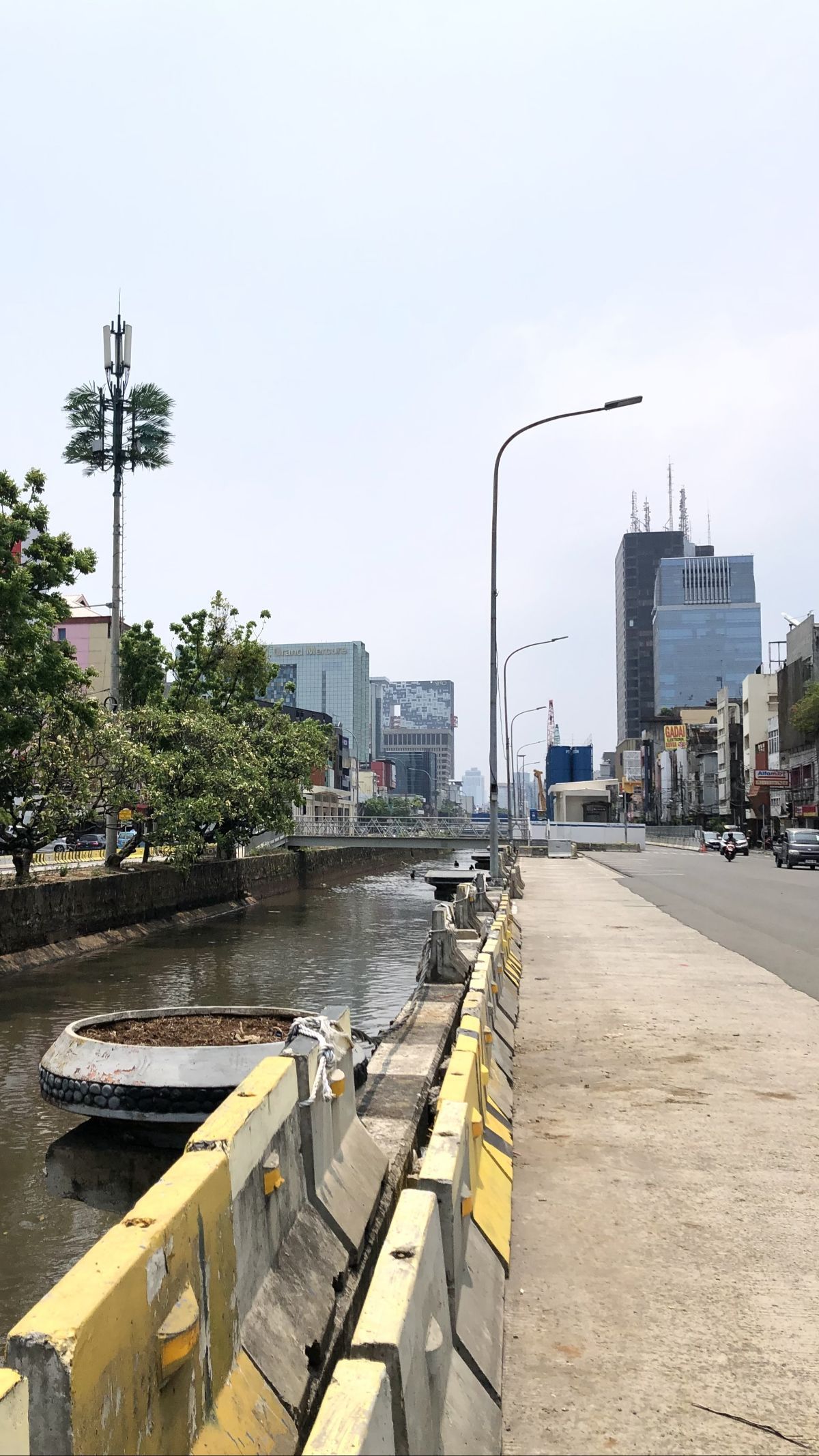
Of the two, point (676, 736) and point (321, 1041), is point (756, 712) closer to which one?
point (676, 736)

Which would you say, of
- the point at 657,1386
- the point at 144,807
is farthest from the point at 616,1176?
the point at 144,807

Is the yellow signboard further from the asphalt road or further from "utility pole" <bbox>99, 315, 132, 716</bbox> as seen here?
"utility pole" <bbox>99, 315, 132, 716</bbox>

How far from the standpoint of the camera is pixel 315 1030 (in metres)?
5.01

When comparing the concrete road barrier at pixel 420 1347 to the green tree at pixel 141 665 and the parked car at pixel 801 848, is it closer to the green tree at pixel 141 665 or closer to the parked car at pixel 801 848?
the green tree at pixel 141 665

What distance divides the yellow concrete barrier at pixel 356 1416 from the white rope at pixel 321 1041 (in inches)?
73.9

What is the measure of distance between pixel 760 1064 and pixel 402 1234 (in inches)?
244

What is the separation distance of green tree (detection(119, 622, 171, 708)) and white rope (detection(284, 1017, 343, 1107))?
3730cm

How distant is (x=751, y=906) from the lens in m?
25.2

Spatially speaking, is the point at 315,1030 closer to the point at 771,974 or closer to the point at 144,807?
the point at 771,974

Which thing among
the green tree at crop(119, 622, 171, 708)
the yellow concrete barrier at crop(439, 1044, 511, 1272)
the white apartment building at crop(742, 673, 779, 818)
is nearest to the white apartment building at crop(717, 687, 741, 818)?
the white apartment building at crop(742, 673, 779, 818)

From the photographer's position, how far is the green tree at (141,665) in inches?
1657

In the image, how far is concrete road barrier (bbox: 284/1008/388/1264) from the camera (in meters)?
4.48

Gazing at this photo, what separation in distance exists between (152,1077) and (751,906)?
20.2m

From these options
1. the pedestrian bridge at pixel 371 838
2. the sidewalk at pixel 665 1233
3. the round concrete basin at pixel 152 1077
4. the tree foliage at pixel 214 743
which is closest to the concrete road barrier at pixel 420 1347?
the sidewalk at pixel 665 1233
